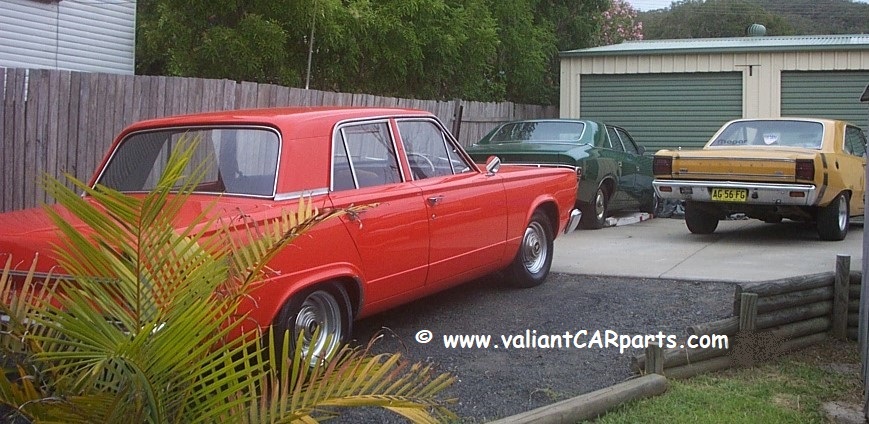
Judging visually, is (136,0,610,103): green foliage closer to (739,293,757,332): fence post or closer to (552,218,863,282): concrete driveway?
(552,218,863,282): concrete driveway

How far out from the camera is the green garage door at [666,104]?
17891 millimetres

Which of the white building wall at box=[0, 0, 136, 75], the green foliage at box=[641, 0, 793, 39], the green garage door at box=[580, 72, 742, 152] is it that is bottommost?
the green garage door at box=[580, 72, 742, 152]

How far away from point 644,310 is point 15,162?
4876mm

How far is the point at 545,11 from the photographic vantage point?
67.4 ft

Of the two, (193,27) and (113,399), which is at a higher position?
(193,27)

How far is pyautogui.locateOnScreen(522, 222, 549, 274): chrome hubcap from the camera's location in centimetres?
778

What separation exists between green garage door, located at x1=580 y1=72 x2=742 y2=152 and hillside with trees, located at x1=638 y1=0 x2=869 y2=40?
Result: 1206 inches

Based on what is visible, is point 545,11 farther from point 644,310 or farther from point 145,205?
point 145,205

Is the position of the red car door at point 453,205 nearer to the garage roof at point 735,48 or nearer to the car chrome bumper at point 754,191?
the car chrome bumper at point 754,191

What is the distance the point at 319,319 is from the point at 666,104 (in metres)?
14.1

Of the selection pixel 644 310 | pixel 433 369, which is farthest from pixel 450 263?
pixel 644 310

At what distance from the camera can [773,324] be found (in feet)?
20.1

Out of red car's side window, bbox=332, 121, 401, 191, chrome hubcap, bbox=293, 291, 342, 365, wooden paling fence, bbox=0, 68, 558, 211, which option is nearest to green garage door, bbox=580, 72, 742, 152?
wooden paling fence, bbox=0, 68, 558, 211

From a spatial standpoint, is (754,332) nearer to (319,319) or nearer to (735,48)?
(319,319)
